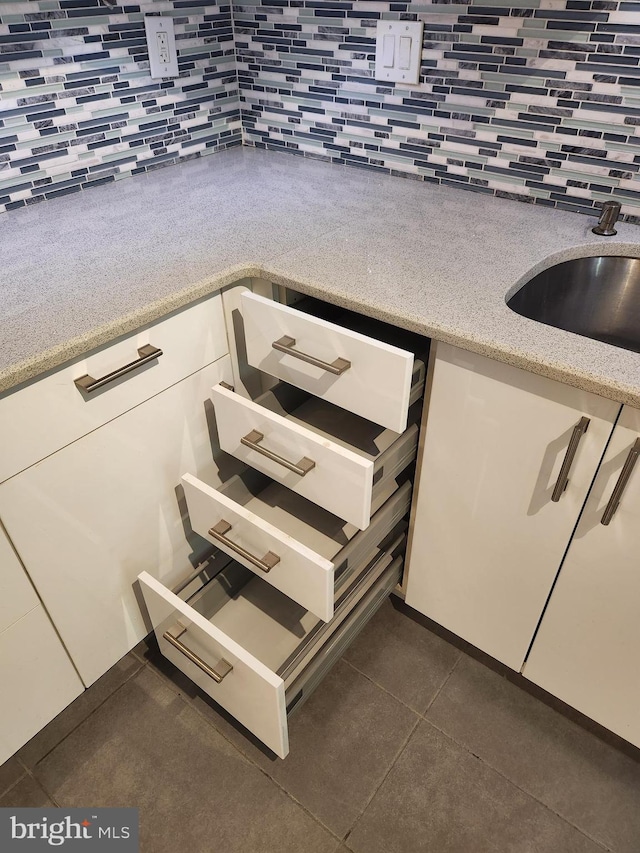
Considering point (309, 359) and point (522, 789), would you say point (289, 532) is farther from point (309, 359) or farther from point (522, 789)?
point (522, 789)

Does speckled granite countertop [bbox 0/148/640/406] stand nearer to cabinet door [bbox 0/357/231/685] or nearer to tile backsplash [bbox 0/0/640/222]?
tile backsplash [bbox 0/0/640/222]

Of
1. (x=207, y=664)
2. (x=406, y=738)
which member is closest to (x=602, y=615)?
(x=406, y=738)

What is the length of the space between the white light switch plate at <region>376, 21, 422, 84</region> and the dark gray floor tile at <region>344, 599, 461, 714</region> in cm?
129

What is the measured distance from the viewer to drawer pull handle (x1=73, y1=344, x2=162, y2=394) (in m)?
0.96

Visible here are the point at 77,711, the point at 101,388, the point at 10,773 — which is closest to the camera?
the point at 101,388

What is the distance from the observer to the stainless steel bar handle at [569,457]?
0.91 metres

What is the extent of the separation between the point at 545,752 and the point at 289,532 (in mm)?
702

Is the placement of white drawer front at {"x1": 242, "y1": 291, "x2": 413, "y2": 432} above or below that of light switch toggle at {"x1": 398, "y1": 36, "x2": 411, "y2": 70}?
below

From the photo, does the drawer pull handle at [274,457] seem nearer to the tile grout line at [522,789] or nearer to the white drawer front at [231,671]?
the white drawer front at [231,671]

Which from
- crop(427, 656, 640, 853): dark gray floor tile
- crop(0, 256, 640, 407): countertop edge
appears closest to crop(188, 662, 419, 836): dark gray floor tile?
crop(427, 656, 640, 853): dark gray floor tile

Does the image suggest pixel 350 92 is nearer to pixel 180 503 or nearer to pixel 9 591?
pixel 180 503

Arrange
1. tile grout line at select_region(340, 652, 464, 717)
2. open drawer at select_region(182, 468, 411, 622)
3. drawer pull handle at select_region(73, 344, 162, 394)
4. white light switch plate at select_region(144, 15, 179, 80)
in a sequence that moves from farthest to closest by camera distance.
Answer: white light switch plate at select_region(144, 15, 179, 80), tile grout line at select_region(340, 652, 464, 717), open drawer at select_region(182, 468, 411, 622), drawer pull handle at select_region(73, 344, 162, 394)

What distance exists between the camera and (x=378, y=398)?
1.04 metres

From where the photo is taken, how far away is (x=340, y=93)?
5.06 feet
